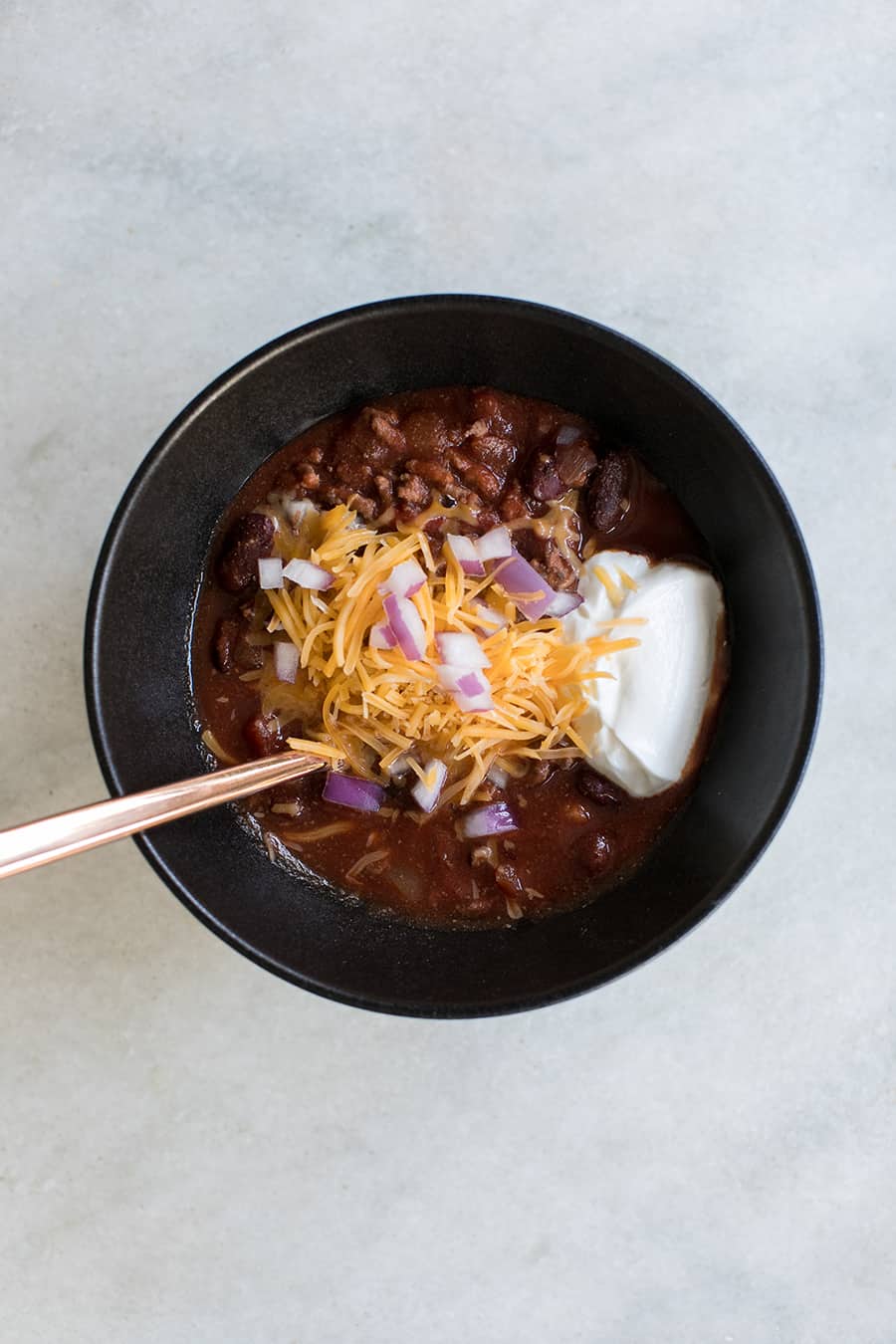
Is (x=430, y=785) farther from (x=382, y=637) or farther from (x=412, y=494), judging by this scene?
(x=412, y=494)

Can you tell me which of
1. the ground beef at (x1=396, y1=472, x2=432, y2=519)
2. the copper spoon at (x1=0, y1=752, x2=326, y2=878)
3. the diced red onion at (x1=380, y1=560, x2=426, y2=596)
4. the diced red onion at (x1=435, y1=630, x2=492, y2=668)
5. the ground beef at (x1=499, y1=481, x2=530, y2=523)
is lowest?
the copper spoon at (x1=0, y1=752, x2=326, y2=878)

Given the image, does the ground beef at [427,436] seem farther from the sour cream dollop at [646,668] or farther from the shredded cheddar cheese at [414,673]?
the sour cream dollop at [646,668]

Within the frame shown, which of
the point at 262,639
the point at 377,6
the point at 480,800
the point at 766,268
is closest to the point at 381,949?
the point at 480,800

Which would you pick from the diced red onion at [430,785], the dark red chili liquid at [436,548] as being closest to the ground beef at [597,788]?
the dark red chili liquid at [436,548]

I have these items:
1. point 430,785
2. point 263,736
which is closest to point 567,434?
point 430,785

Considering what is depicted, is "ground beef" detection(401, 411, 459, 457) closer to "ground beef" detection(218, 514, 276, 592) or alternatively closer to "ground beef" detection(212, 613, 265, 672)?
"ground beef" detection(218, 514, 276, 592)

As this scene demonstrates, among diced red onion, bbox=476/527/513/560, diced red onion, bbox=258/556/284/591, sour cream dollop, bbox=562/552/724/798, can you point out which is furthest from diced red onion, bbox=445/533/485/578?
diced red onion, bbox=258/556/284/591
